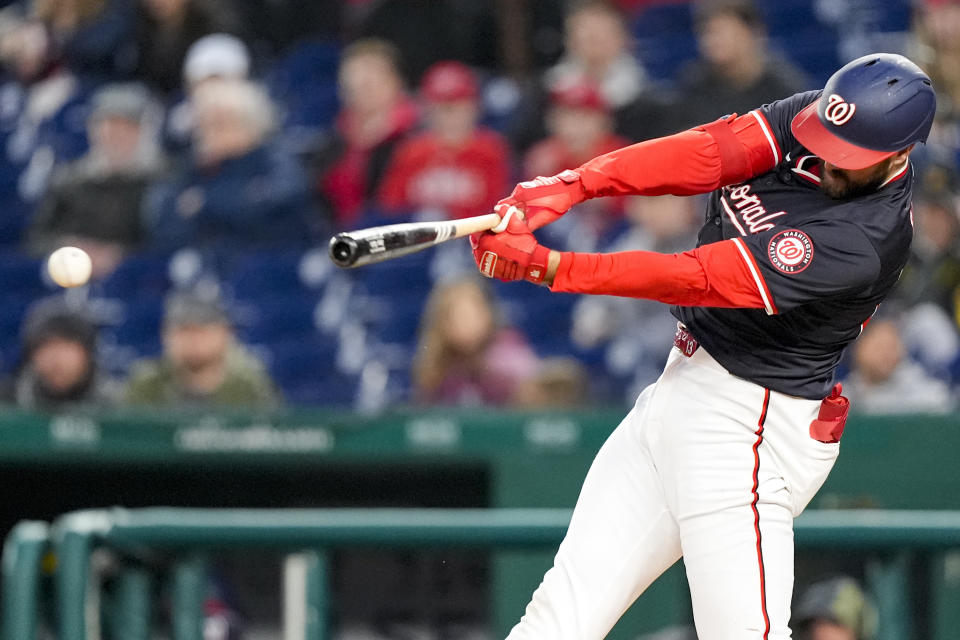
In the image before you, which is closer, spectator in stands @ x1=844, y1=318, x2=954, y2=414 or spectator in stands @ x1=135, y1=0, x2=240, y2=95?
spectator in stands @ x1=844, y1=318, x2=954, y2=414

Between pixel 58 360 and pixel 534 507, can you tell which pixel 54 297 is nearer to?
pixel 58 360

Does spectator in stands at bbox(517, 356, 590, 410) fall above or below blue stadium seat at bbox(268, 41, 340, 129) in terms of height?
below

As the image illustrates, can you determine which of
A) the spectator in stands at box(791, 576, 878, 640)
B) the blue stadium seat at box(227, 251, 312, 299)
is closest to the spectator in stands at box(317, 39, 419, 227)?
the blue stadium seat at box(227, 251, 312, 299)

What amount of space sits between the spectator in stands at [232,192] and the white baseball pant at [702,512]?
3.97 metres

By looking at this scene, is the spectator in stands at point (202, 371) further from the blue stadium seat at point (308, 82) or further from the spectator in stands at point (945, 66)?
the spectator in stands at point (945, 66)

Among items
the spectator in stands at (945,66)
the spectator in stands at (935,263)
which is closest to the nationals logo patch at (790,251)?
the spectator in stands at (935,263)

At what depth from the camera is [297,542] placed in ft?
10.8

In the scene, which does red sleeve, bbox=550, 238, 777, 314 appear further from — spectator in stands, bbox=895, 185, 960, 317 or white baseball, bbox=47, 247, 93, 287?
spectator in stands, bbox=895, 185, 960, 317

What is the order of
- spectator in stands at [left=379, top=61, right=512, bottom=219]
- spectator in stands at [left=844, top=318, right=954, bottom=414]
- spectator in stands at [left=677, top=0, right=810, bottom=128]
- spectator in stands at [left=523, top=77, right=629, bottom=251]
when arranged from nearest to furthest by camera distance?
spectator in stands at [left=844, top=318, right=954, bottom=414]
spectator in stands at [left=677, top=0, right=810, bottom=128]
spectator in stands at [left=523, top=77, right=629, bottom=251]
spectator in stands at [left=379, top=61, right=512, bottom=219]

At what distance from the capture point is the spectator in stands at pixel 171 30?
7.55m

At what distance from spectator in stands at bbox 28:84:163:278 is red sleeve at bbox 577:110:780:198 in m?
4.34

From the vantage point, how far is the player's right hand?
2699 millimetres

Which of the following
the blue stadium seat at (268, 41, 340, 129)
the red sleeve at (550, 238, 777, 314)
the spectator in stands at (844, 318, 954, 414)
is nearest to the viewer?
the red sleeve at (550, 238, 777, 314)

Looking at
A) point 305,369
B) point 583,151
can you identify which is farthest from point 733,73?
point 305,369
